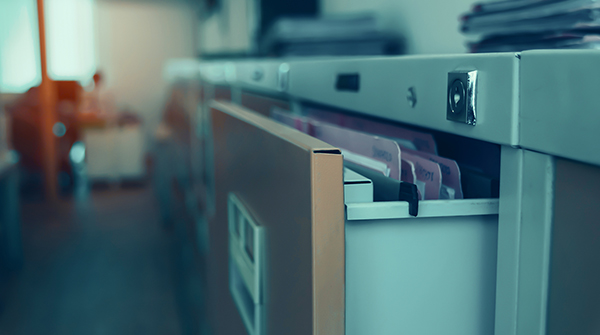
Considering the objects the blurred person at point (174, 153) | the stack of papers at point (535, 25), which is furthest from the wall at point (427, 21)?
the blurred person at point (174, 153)

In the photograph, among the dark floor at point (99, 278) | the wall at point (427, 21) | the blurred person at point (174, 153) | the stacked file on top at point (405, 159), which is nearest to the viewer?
the stacked file on top at point (405, 159)

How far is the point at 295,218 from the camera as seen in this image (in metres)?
0.35

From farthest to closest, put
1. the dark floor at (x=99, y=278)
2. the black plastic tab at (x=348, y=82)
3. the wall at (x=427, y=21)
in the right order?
the dark floor at (x=99, y=278)
the wall at (x=427, y=21)
the black plastic tab at (x=348, y=82)

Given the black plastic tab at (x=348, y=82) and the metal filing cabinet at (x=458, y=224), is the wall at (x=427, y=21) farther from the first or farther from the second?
the metal filing cabinet at (x=458, y=224)

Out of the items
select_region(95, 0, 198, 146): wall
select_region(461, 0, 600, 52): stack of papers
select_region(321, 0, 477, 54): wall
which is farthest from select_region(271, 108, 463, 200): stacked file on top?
select_region(95, 0, 198, 146): wall

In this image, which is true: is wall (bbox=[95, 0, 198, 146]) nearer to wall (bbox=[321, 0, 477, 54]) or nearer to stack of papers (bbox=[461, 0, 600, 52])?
wall (bbox=[321, 0, 477, 54])

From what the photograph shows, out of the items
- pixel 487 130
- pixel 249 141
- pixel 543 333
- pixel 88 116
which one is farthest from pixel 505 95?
pixel 88 116

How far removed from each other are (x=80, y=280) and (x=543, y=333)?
225cm

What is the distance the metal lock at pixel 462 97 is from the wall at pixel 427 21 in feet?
2.09

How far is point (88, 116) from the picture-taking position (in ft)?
13.8

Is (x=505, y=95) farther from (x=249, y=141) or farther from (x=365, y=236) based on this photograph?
(x=249, y=141)

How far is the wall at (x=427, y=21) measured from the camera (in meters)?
1.03

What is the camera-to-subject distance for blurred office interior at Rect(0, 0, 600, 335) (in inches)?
47.8

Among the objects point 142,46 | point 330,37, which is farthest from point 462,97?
point 142,46
